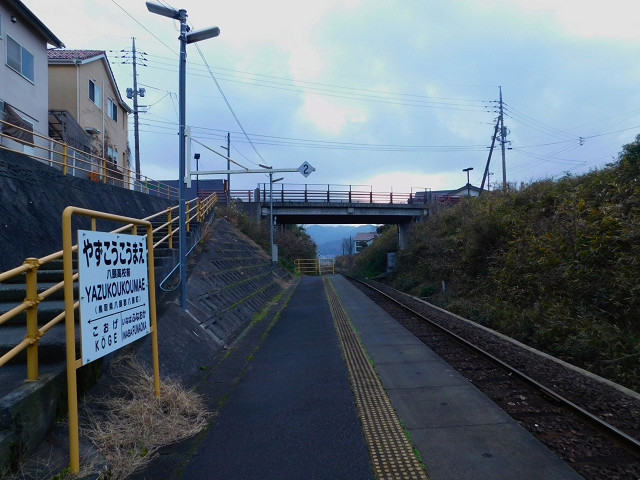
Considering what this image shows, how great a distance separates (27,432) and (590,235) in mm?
11605

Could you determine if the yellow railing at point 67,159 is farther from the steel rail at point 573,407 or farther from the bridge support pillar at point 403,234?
the bridge support pillar at point 403,234

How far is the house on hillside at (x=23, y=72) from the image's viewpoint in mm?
16797

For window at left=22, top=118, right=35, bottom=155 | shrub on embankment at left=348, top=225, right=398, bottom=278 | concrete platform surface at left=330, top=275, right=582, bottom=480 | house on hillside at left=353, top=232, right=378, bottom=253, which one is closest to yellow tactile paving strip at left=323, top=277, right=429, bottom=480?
concrete platform surface at left=330, top=275, right=582, bottom=480

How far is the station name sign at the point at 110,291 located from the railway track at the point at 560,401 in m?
4.44

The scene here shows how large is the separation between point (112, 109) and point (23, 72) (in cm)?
1164

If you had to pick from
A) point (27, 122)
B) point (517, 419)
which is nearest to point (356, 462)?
point (517, 419)

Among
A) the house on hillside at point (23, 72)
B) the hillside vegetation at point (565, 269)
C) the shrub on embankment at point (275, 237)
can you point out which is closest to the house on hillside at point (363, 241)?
the shrub on embankment at point (275, 237)

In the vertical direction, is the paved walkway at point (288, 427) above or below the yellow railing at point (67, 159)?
below

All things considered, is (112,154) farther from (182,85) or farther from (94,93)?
(182,85)

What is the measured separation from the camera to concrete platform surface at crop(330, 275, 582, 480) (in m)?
4.10

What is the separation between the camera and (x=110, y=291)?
4.25 m

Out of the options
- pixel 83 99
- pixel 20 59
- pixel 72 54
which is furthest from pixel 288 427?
pixel 72 54

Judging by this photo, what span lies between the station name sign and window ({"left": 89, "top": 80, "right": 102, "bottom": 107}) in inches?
990

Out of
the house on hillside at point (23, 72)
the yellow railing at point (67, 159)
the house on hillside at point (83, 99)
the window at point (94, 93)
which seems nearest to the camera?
the yellow railing at point (67, 159)
